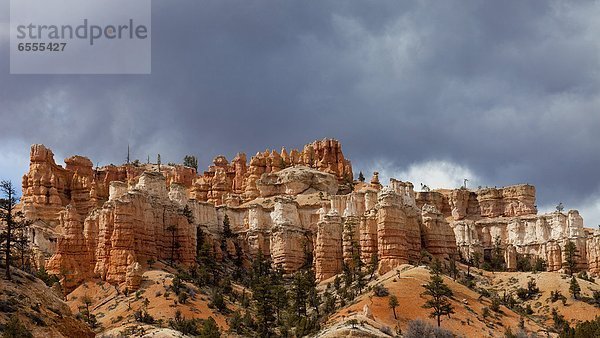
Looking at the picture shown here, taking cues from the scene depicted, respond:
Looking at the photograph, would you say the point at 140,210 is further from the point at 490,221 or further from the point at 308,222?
the point at 490,221

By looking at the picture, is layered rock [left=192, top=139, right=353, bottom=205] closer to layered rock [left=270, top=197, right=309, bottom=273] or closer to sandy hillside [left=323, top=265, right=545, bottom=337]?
layered rock [left=270, top=197, right=309, bottom=273]

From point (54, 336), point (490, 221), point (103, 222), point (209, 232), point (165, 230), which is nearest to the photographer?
point (54, 336)

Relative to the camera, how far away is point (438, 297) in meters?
95.5

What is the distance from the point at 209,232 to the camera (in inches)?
5271

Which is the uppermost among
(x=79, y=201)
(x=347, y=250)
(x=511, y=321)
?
(x=79, y=201)

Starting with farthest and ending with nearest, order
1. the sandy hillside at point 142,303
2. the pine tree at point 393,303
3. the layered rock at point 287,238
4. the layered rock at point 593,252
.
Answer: the layered rock at point 287,238 < the layered rock at point 593,252 < the pine tree at point 393,303 < the sandy hillside at point 142,303

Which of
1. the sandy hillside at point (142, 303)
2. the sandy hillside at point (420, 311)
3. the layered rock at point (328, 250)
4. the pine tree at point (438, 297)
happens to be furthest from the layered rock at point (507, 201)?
the sandy hillside at point (142, 303)

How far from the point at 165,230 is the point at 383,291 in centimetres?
3284

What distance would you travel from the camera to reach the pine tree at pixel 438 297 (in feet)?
308

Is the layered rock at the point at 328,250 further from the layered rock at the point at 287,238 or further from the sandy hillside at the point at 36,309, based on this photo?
the sandy hillside at the point at 36,309

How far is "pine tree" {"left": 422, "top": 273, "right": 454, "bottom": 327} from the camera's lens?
93.8 meters

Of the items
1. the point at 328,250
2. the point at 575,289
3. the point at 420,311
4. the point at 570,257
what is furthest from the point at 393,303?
the point at 570,257

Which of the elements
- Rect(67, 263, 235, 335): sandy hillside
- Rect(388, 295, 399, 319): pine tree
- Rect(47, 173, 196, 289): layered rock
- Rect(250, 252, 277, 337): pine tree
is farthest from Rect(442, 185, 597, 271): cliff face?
Rect(67, 263, 235, 335): sandy hillside

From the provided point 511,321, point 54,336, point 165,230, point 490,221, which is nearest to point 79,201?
point 165,230
